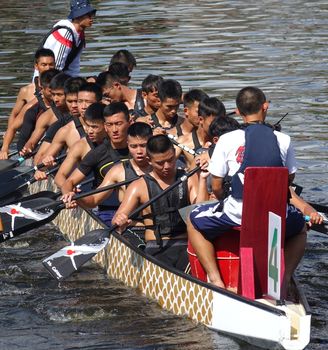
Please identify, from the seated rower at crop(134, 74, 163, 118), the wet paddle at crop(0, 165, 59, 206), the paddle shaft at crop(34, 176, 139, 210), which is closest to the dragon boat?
the paddle shaft at crop(34, 176, 139, 210)

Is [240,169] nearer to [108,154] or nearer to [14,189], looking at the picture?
[108,154]

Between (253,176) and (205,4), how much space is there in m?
26.9

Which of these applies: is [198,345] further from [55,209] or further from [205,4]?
[205,4]

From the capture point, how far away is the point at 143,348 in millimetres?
10086

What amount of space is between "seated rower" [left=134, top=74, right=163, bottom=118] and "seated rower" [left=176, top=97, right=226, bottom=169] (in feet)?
4.99

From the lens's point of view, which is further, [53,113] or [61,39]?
[61,39]

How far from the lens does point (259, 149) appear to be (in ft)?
30.7

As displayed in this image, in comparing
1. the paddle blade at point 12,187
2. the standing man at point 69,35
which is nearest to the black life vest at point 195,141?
the paddle blade at point 12,187

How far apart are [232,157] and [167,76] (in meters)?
14.1

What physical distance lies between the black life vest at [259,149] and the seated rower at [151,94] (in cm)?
501

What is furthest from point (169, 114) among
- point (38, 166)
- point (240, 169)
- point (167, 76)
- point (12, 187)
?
point (167, 76)

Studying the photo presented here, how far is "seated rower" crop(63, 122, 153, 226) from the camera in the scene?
37.4ft

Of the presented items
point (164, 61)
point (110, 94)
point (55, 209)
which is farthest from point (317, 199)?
point (164, 61)

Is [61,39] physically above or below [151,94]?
above
